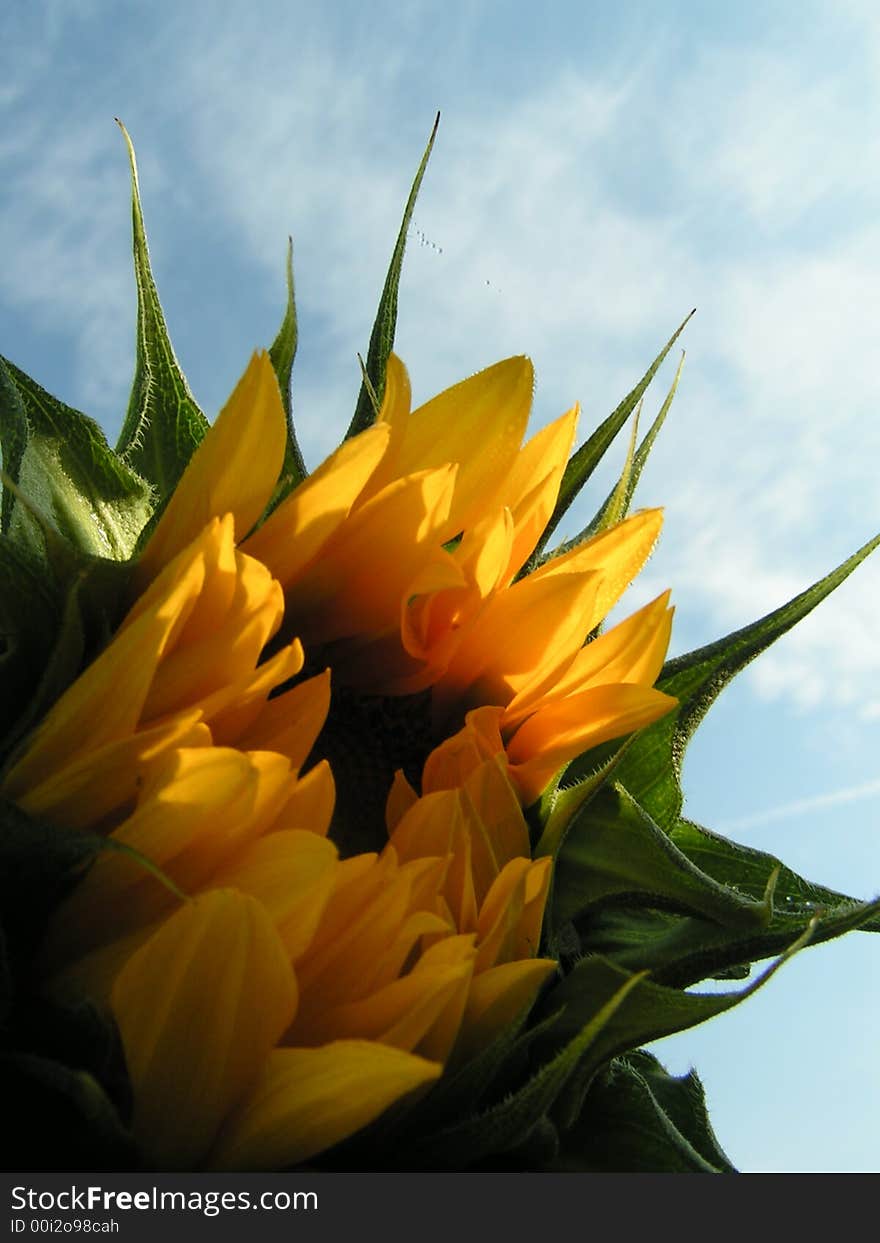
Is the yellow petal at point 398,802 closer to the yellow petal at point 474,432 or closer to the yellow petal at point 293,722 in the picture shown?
the yellow petal at point 293,722

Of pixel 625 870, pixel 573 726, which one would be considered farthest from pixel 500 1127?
pixel 573 726

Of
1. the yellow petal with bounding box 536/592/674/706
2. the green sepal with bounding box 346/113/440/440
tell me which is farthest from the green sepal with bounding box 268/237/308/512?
the yellow petal with bounding box 536/592/674/706

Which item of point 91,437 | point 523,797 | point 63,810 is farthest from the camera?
point 91,437

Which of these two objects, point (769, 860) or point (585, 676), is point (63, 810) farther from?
point (769, 860)

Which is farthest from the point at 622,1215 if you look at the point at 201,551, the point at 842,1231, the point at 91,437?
the point at 91,437

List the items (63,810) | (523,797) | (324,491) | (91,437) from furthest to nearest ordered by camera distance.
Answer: (91,437), (523,797), (324,491), (63,810)

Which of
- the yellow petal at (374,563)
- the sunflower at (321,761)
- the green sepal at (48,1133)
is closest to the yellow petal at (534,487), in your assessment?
the sunflower at (321,761)

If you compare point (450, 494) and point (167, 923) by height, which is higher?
point (450, 494)

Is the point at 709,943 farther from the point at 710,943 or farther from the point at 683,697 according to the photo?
the point at 683,697
